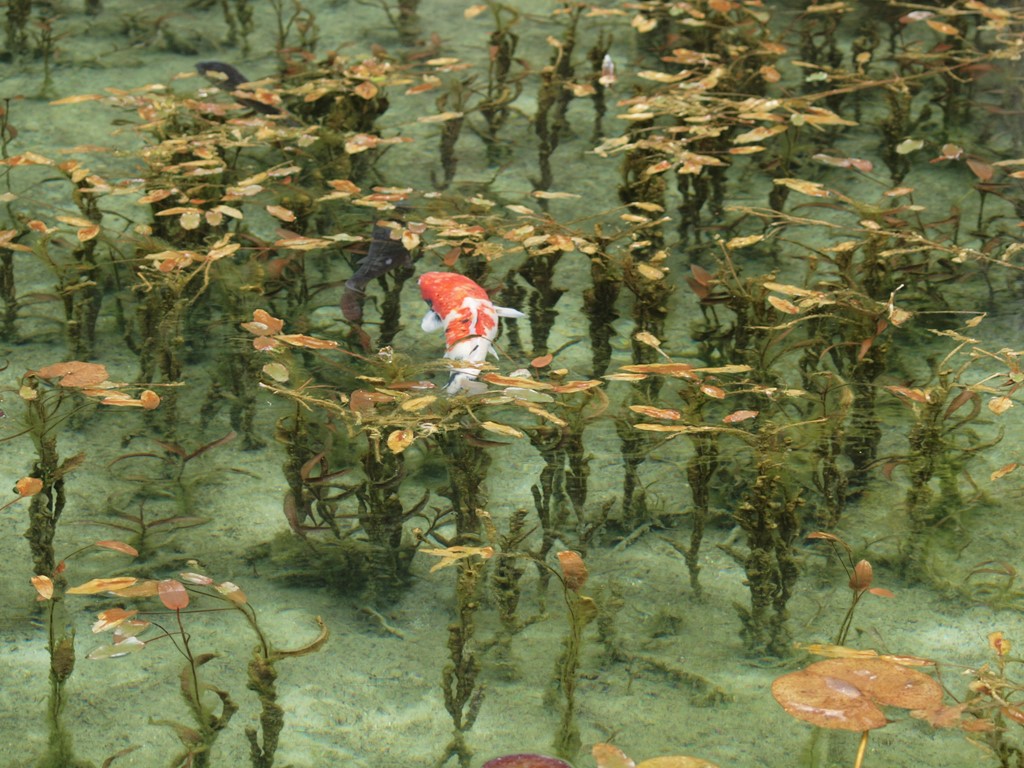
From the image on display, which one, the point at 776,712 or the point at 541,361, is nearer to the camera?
the point at 776,712

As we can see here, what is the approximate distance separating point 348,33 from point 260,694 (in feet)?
15.3

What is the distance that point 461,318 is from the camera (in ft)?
11.7

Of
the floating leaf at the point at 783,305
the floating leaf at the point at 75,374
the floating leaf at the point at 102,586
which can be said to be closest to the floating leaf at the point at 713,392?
the floating leaf at the point at 783,305

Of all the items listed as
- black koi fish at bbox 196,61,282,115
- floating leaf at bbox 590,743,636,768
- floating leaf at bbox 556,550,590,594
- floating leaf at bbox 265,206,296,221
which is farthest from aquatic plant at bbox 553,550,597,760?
black koi fish at bbox 196,61,282,115

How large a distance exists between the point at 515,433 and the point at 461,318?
28.3 inches

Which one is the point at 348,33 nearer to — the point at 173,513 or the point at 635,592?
the point at 173,513

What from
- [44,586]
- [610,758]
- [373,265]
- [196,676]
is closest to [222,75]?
[373,265]

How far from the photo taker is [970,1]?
5406mm

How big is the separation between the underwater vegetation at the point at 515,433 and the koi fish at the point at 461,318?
0.02 metres

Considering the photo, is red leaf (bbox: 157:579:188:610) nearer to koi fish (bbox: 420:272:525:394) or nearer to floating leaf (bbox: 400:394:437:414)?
floating leaf (bbox: 400:394:437:414)

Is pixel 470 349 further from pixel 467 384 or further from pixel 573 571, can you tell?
pixel 573 571

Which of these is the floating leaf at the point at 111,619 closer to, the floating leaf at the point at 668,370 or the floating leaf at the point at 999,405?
the floating leaf at the point at 668,370

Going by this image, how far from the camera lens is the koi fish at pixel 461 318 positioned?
135 inches

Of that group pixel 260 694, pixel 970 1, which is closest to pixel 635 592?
pixel 260 694
